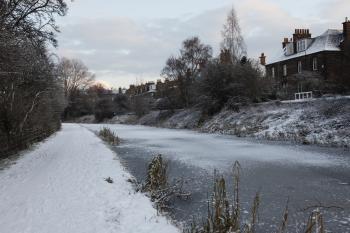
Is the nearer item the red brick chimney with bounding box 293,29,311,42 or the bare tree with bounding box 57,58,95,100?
the red brick chimney with bounding box 293,29,311,42

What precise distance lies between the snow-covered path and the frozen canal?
3.41 feet

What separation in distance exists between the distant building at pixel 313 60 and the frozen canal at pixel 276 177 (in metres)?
26.8

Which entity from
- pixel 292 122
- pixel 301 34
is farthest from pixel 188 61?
pixel 292 122

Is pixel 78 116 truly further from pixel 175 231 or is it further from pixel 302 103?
pixel 175 231

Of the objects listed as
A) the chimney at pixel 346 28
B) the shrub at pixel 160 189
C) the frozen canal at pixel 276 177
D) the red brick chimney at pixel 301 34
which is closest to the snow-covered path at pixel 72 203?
the shrub at pixel 160 189

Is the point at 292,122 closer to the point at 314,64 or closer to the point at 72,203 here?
the point at 72,203

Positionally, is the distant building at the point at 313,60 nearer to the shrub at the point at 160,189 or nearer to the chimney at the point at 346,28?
the chimney at the point at 346,28

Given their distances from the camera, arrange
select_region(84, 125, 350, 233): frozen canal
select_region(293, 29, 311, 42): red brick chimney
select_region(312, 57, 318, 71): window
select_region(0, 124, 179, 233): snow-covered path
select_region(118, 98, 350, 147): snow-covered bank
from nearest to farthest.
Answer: select_region(0, 124, 179, 233): snow-covered path, select_region(84, 125, 350, 233): frozen canal, select_region(118, 98, 350, 147): snow-covered bank, select_region(312, 57, 318, 71): window, select_region(293, 29, 311, 42): red brick chimney

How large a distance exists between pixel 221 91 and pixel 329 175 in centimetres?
3280

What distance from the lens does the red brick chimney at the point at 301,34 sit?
2432 inches

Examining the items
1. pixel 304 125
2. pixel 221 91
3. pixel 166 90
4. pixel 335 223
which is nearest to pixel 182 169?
pixel 335 223

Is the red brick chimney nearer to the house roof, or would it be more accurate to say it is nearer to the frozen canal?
the house roof

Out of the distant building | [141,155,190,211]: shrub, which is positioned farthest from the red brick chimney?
[141,155,190,211]: shrub

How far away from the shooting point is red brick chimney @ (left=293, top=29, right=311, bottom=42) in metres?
61.8
